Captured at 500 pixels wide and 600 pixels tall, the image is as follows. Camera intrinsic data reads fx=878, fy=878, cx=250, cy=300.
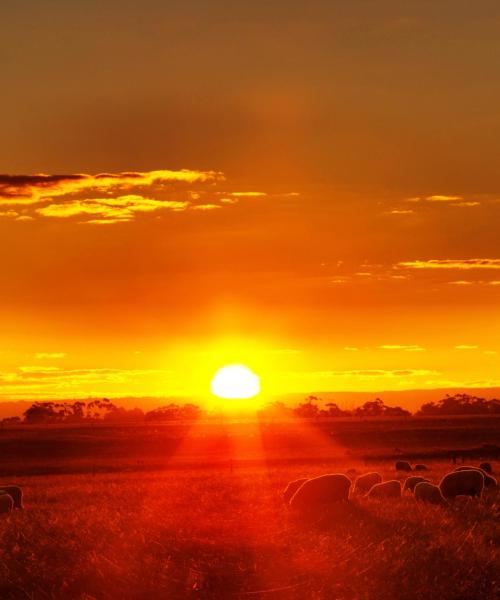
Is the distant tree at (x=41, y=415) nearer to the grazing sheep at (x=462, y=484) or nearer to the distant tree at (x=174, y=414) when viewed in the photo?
the distant tree at (x=174, y=414)

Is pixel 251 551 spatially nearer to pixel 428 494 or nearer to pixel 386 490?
pixel 428 494

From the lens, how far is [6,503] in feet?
77.3

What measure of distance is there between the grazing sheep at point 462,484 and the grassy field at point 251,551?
3.34ft

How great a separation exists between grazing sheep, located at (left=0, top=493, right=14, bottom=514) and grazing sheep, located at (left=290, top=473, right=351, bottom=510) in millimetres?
7494

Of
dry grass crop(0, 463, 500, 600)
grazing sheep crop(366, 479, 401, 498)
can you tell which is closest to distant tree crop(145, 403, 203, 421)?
grazing sheep crop(366, 479, 401, 498)

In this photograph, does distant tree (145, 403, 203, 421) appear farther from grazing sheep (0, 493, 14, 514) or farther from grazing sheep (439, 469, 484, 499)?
grazing sheep (439, 469, 484, 499)

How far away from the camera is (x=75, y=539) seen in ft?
51.6

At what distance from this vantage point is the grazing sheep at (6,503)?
23.2 meters

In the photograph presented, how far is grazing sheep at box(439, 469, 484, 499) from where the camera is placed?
23906 mm

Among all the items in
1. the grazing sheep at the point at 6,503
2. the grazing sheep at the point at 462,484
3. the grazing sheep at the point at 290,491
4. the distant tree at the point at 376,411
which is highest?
the distant tree at the point at 376,411

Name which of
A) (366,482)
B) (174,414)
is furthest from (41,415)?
(366,482)

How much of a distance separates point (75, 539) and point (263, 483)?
16350 millimetres

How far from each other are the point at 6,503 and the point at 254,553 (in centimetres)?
1112

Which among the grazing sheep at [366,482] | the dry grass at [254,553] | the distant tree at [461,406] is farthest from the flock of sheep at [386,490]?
the distant tree at [461,406]
